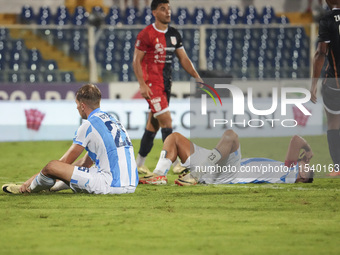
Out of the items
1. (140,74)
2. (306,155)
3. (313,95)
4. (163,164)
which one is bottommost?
(163,164)

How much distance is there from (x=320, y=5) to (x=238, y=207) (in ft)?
50.9

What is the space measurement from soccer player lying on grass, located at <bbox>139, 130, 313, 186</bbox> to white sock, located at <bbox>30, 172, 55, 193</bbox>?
4.56ft

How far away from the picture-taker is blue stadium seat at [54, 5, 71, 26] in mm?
19062

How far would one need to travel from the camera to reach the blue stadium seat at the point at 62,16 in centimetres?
1906

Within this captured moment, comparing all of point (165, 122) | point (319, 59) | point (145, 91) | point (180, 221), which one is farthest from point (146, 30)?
point (180, 221)

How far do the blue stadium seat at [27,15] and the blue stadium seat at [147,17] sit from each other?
301 centimetres

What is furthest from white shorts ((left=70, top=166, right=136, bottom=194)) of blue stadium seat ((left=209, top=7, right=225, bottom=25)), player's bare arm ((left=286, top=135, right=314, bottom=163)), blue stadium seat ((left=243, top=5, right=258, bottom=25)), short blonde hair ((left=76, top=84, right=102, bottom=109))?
blue stadium seat ((left=243, top=5, right=258, bottom=25))

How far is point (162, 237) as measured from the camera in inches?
194

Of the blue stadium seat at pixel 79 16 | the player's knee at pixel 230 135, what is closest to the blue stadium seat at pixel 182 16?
the blue stadium seat at pixel 79 16

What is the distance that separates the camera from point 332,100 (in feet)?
27.9

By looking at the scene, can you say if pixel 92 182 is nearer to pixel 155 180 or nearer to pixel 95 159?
pixel 95 159

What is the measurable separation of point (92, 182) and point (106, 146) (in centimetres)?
41

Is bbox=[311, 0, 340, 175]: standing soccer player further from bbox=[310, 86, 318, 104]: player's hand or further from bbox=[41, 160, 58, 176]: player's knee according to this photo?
bbox=[41, 160, 58, 176]: player's knee

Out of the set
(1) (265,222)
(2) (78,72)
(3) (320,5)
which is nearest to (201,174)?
(1) (265,222)
